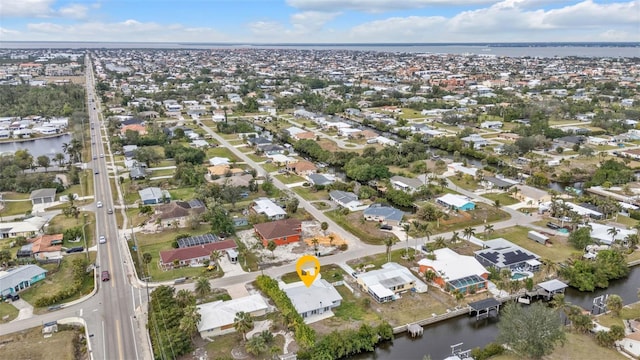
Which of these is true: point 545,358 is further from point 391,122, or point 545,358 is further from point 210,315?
point 391,122

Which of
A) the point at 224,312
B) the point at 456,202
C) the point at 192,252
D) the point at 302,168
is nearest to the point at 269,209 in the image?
the point at 192,252

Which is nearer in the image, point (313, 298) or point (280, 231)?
point (313, 298)

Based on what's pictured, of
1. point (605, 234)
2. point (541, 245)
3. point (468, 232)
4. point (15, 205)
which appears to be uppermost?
point (468, 232)

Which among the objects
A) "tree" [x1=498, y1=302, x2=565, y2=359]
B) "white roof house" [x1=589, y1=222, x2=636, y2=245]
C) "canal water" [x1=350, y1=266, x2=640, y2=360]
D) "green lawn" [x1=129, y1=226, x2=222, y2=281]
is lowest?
"canal water" [x1=350, y1=266, x2=640, y2=360]

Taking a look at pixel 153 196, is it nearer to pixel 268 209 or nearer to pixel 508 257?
pixel 268 209

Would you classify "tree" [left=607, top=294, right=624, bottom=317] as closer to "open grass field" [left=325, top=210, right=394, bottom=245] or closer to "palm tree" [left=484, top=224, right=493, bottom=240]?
"palm tree" [left=484, top=224, right=493, bottom=240]

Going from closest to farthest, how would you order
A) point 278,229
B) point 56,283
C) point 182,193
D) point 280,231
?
point 56,283 < point 280,231 < point 278,229 < point 182,193

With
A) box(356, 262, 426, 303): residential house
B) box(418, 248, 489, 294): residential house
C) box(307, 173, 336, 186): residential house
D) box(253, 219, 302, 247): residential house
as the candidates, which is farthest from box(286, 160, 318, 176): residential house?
box(356, 262, 426, 303): residential house
